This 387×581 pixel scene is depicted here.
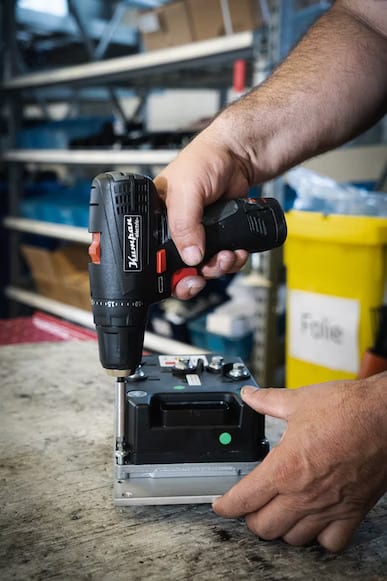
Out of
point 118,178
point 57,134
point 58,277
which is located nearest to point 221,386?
point 118,178

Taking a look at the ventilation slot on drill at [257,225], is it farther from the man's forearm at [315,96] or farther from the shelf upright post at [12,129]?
the shelf upright post at [12,129]

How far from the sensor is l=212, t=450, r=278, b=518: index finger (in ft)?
1.94

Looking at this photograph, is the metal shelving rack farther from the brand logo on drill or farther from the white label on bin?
the brand logo on drill

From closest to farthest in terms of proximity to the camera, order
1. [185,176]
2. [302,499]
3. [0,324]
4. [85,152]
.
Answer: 1. [302,499]
2. [185,176]
3. [0,324]
4. [85,152]

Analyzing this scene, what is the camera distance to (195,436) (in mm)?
692

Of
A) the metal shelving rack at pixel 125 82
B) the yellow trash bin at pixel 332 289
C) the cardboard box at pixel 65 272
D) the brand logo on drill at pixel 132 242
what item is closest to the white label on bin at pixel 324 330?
the yellow trash bin at pixel 332 289

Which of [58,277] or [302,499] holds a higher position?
[302,499]

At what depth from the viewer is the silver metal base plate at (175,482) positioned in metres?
0.66

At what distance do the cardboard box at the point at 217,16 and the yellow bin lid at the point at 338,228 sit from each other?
89 cm

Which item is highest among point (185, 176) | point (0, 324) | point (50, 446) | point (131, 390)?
point (185, 176)

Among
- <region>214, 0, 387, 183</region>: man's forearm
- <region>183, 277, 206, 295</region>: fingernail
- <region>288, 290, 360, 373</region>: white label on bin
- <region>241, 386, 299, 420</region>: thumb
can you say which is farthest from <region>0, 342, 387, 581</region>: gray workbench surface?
<region>288, 290, 360, 373</region>: white label on bin

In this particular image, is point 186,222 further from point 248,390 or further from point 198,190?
point 248,390

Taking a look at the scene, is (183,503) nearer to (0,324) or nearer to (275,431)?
(275,431)

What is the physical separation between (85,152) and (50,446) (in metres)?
1.93
